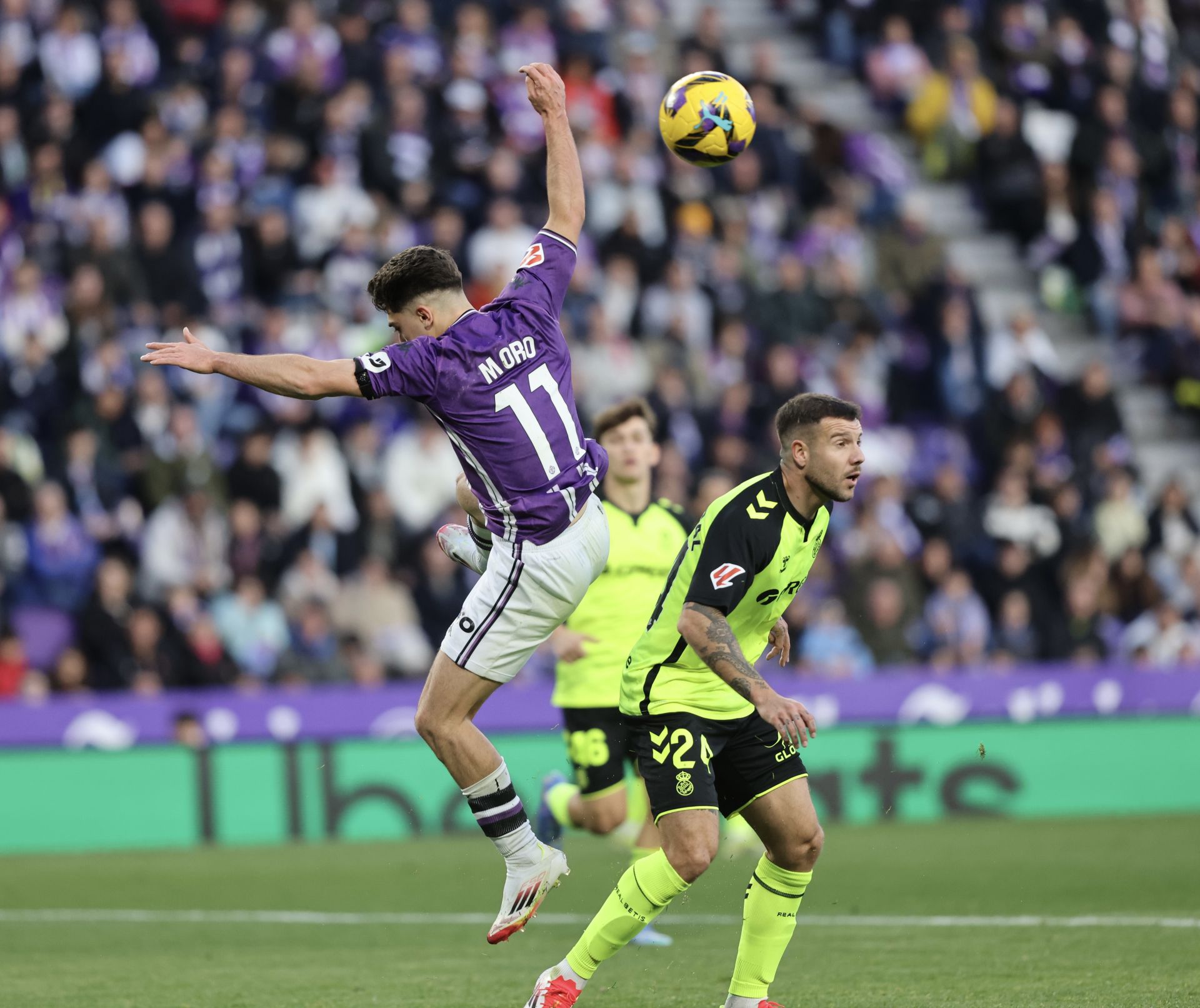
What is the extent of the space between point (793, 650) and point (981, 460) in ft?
12.7

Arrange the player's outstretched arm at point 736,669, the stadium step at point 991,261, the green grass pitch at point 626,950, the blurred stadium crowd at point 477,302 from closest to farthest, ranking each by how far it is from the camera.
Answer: the player's outstretched arm at point 736,669, the green grass pitch at point 626,950, the blurred stadium crowd at point 477,302, the stadium step at point 991,261

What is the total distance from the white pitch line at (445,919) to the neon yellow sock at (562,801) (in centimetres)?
68

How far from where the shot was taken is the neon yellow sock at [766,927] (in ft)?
24.5

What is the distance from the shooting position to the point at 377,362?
7102 mm

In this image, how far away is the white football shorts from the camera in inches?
297

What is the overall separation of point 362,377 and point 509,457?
70cm

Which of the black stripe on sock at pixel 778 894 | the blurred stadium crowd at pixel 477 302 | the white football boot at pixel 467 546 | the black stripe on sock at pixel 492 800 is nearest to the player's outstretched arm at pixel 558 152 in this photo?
the white football boot at pixel 467 546

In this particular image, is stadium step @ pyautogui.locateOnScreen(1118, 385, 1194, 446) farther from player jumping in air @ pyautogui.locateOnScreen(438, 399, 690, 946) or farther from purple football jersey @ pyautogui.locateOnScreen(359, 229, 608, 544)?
purple football jersey @ pyautogui.locateOnScreen(359, 229, 608, 544)

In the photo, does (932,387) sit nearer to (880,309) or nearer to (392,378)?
(880,309)

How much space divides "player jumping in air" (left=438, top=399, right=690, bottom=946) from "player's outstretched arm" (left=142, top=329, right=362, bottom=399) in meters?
3.46

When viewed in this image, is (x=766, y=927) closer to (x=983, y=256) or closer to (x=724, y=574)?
(x=724, y=574)

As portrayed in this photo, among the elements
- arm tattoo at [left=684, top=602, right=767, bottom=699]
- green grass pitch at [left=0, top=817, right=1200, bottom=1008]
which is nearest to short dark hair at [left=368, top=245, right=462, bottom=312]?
arm tattoo at [left=684, top=602, right=767, bottom=699]

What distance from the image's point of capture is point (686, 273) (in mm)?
19219

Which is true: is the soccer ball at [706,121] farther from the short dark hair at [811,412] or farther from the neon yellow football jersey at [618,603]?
the neon yellow football jersey at [618,603]
